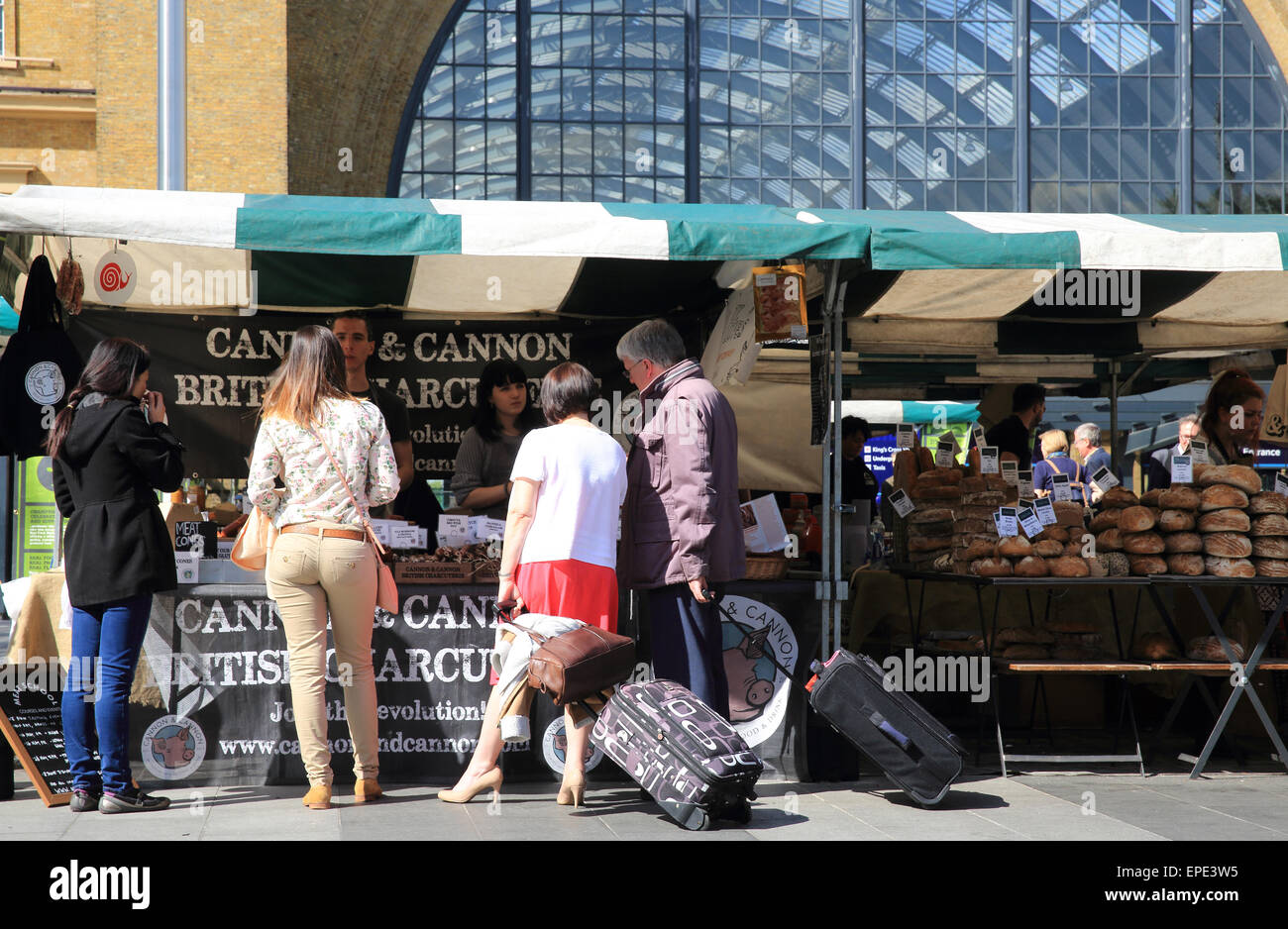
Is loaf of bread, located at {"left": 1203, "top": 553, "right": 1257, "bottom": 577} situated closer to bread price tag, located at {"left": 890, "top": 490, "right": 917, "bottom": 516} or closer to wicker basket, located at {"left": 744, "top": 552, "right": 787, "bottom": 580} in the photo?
bread price tag, located at {"left": 890, "top": 490, "right": 917, "bottom": 516}

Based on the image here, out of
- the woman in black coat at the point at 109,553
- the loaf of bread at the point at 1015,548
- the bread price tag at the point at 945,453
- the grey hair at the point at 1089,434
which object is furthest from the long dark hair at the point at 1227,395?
the woman in black coat at the point at 109,553

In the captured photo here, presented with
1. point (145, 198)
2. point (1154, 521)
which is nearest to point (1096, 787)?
point (1154, 521)

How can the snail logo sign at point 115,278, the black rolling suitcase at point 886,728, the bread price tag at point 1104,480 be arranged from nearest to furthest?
the black rolling suitcase at point 886,728 < the snail logo sign at point 115,278 < the bread price tag at point 1104,480

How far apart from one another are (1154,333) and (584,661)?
5100 millimetres

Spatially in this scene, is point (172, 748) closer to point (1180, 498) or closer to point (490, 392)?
point (490, 392)

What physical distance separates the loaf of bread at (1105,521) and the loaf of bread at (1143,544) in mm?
159

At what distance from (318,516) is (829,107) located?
11258 millimetres

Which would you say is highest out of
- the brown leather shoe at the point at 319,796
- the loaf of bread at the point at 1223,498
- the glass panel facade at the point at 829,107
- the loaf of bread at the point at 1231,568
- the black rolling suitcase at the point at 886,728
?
the glass panel facade at the point at 829,107

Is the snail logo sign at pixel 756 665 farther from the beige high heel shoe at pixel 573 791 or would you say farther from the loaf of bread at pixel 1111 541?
the loaf of bread at pixel 1111 541

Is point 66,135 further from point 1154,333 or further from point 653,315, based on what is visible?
point 1154,333

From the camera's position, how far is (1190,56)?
15.1 meters

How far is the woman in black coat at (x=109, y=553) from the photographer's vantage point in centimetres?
519

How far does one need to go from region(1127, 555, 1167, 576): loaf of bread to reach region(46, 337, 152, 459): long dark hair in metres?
4.98

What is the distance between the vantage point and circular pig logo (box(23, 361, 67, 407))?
5887mm
